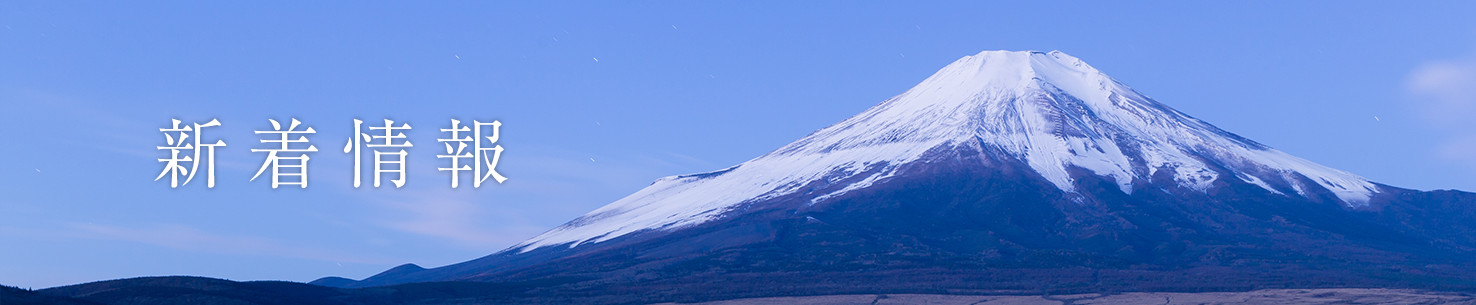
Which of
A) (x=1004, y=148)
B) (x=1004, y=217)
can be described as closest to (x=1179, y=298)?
(x=1004, y=217)

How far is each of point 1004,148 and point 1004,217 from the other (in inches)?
758

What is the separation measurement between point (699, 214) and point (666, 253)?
796 inches

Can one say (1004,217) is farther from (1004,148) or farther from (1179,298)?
(1179,298)

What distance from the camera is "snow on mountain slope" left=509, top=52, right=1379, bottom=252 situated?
438ft

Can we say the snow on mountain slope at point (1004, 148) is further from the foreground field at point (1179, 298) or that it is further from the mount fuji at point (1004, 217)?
the foreground field at point (1179, 298)

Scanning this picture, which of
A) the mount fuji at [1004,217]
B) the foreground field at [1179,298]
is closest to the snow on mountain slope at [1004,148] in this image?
the mount fuji at [1004,217]

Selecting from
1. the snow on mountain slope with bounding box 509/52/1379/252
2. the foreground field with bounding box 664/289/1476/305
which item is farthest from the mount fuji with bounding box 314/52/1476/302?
the foreground field with bounding box 664/289/1476/305

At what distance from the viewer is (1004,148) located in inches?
5369

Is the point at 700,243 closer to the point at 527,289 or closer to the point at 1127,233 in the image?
the point at 527,289

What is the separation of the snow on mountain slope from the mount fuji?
363mm

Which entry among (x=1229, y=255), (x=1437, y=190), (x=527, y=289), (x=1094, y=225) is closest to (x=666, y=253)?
(x=527, y=289)

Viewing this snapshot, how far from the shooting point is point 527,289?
92875 mm

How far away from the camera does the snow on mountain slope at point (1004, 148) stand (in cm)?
13350

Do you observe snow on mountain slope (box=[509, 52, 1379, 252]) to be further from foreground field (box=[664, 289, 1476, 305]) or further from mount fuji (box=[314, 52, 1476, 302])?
foreground field (box=[664, 289, 1476, 305])
